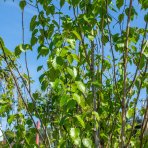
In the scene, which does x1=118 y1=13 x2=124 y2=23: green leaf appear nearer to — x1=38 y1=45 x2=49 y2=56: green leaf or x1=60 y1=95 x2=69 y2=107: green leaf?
x1=38 y1=45 x2=49 y2=56: green leaf

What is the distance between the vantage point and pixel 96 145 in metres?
2.90

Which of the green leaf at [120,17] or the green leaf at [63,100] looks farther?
the green leaf at [120,17]

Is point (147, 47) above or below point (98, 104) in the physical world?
above

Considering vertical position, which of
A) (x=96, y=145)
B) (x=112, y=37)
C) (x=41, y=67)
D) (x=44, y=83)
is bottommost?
(x=96, y=145)

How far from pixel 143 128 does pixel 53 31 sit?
120 centimetres

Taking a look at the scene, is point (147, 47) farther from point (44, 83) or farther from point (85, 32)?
point (44, 83)

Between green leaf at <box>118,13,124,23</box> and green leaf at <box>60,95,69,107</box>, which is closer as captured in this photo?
green leaf at <box>60,95,69,107</box>

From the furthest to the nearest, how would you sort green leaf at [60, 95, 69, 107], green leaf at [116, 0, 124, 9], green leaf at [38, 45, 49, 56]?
green leaf at [116, 0, 124, 9], green leaf at [38, 45, 49, 56], green leaf at [60, 95, 69, 107]

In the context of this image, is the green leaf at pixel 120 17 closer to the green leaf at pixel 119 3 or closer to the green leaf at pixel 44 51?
the green leaf at pixel 119 3

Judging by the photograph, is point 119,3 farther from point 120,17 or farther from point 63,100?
point 63,100

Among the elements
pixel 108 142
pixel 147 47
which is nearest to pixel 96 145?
pixel 108 142

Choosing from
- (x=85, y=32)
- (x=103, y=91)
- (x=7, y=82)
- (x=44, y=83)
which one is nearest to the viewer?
(x=44, y=83)

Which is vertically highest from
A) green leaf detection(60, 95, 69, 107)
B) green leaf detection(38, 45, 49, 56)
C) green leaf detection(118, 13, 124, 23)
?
green leaf detection(118, 13, 124, 23)

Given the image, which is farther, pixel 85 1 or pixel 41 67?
pixel 85 1
